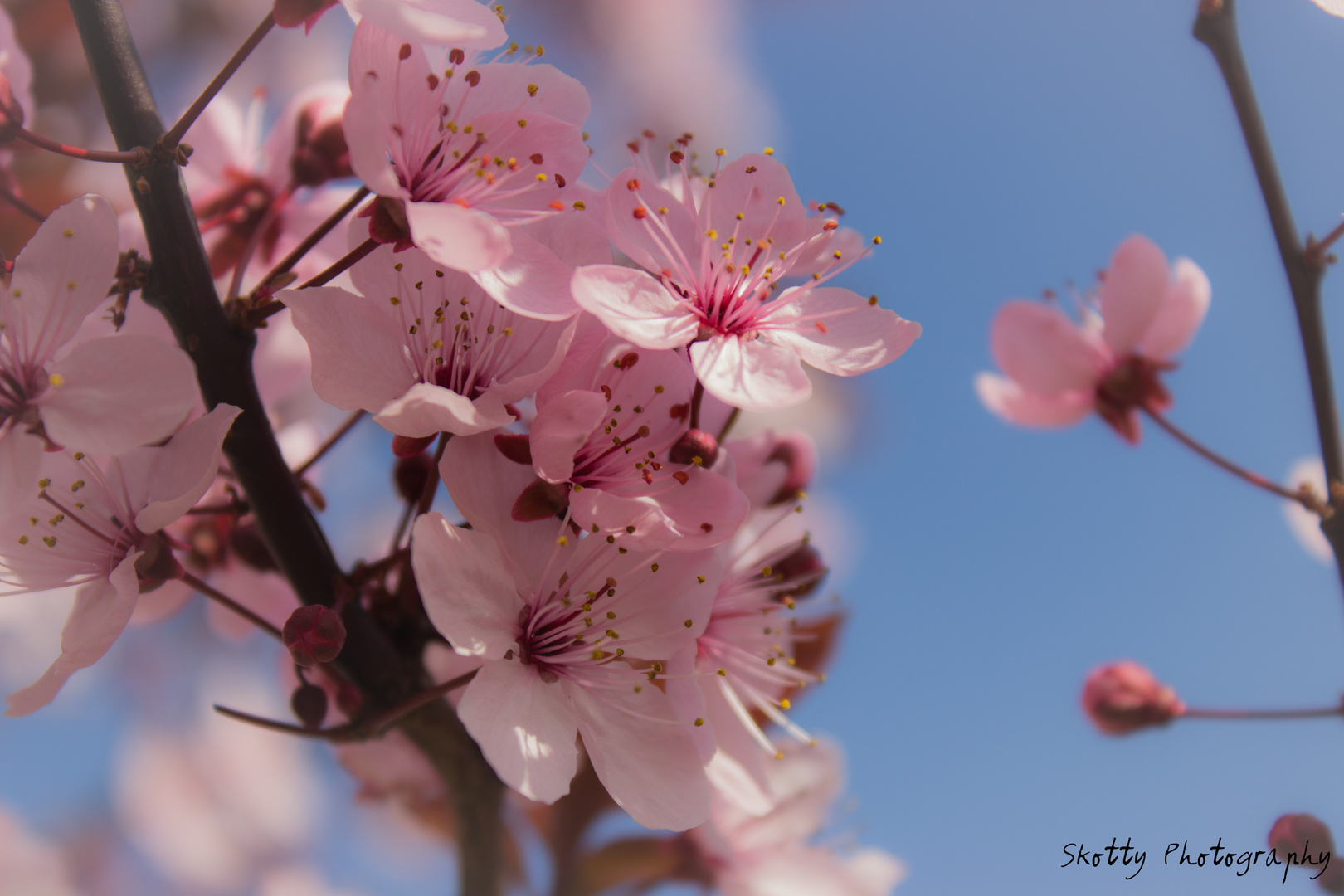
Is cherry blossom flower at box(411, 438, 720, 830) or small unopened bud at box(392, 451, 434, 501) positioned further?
small unopened bud at box(392, 451, 434, 501)

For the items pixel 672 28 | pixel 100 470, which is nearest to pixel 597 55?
pixel 672 28

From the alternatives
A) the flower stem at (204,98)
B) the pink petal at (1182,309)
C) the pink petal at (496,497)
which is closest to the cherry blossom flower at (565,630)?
the pink petal at (496,497)

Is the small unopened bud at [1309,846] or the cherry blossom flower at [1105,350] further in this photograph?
the cherry blossom flower at [1105,350]

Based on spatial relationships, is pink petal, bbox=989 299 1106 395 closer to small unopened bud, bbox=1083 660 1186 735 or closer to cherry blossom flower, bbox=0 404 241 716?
small unopened bud, bbox=1083 660 1186 735

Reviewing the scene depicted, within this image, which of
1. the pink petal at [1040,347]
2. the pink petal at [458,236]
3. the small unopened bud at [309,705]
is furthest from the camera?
the pink petal at [1040,347]

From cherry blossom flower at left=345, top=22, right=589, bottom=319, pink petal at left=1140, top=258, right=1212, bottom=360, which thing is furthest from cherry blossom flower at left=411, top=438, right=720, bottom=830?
pink petal at left=1140, top=258, right=1212, bottom=360

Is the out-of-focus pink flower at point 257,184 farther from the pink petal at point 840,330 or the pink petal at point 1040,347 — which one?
the pink petal at point 1040,347
